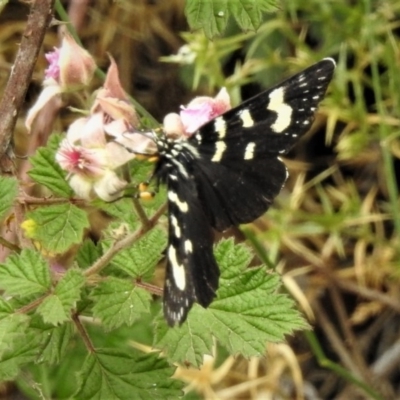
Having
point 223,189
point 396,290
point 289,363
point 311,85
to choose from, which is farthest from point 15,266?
point 396,290

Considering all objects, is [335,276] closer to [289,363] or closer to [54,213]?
[289,363]

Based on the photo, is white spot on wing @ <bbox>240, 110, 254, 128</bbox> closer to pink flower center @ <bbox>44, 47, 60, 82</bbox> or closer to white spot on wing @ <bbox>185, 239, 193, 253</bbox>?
white spot on wing @ <bbox>185, 239, 193, 253</bbox>

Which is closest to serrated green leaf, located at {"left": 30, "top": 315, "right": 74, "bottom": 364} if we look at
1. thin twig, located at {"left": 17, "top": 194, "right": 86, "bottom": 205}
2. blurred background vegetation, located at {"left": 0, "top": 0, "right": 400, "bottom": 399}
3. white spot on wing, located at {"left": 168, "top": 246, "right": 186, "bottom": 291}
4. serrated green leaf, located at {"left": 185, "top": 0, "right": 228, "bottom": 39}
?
thin twig, located at {"left": 17, "top": 194, "right": 86, "bottom": 205}

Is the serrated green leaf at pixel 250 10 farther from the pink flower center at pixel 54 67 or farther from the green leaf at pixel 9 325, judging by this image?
the green leaf at pixel 9 325

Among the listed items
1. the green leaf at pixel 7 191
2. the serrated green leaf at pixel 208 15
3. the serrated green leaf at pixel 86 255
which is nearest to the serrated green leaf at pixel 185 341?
the serrated green leaf at pixel 86 255

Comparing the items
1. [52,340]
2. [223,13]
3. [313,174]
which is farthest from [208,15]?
[313,174]

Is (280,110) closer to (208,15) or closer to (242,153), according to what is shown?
(242,153)
